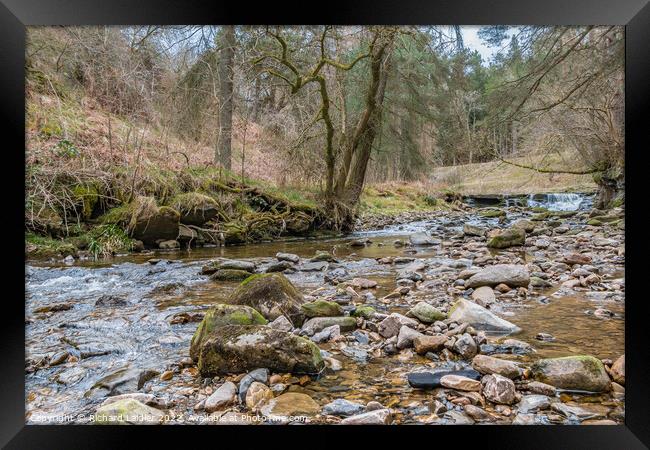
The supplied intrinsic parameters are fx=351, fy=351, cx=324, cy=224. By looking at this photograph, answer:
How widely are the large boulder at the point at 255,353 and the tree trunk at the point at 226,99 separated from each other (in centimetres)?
168

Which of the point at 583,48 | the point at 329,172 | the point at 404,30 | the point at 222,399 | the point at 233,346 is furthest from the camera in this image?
the point at 329,172

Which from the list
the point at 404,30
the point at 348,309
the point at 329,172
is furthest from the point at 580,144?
the point at 329,172

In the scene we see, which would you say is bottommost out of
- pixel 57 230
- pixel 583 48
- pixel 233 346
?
pixel 233 346

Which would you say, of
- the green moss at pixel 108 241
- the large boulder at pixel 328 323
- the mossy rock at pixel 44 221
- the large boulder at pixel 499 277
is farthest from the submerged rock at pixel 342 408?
the green moss at pixel 108 241

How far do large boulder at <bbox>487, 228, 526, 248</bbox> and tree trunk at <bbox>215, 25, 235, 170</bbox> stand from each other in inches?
88.6

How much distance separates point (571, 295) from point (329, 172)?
7.61 feet

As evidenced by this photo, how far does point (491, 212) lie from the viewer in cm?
286

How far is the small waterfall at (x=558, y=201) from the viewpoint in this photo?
2.61m

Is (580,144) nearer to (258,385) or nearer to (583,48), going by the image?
(583,48)

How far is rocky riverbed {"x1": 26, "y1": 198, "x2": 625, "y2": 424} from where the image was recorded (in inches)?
60.1

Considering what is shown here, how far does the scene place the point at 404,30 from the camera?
7.82ft

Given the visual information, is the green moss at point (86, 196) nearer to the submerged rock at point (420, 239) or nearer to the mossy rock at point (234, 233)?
the mossy rock at point (234, 233)

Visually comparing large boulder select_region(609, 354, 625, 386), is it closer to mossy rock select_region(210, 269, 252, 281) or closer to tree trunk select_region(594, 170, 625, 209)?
tree trunk select_region(594, 170, 625, 209)
